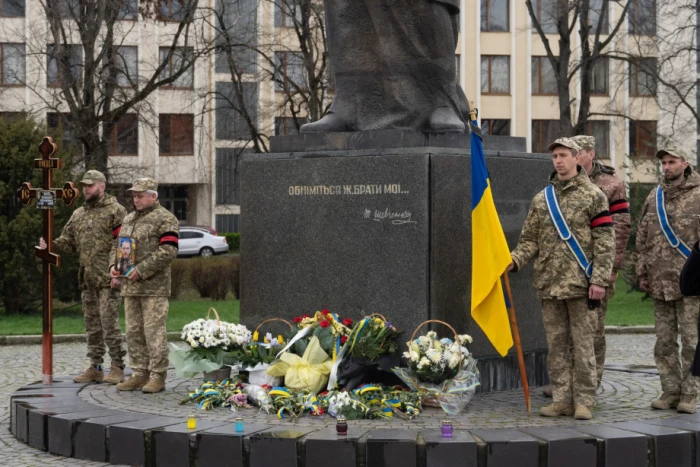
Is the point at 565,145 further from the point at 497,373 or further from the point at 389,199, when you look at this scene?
the point at 497,373

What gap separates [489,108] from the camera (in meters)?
50.7

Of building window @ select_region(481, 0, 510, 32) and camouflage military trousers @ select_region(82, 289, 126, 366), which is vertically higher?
building window @ select_region(481, 0, 510, 32)

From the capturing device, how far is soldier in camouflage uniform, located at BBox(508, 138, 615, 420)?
7.81 meters

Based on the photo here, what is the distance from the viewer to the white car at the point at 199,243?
44312 mm

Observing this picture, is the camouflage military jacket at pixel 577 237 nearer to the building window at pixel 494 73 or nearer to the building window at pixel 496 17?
the building window at pixel 496 17

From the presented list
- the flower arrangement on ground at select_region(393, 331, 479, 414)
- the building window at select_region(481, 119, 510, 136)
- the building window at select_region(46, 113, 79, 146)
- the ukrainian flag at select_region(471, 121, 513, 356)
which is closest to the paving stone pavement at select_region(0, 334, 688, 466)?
the flower arrangement on ground at select_region(393, 331, 479, 414)

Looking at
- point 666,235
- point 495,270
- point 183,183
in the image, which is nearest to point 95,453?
point 495,270

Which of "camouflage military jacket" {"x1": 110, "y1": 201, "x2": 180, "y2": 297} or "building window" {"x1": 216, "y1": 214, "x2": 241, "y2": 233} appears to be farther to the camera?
"building window" {"x1": 216, "y1": 214, "x2": 241, "y2": 233}

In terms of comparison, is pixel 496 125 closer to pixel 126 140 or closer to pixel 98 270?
pixel 126 140

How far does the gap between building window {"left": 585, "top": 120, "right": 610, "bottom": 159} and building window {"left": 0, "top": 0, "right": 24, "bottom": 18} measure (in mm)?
24440

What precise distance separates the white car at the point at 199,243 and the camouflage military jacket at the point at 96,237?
3391cm

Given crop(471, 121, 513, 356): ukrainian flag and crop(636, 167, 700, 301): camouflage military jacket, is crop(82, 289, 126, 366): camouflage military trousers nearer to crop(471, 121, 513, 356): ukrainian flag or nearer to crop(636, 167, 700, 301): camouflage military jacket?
crop(471, 121, 513, 356): ukrainian flag

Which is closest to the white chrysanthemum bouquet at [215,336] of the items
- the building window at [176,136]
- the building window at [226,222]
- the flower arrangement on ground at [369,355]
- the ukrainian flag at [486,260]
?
the flower arrangement on ground at [369,355]

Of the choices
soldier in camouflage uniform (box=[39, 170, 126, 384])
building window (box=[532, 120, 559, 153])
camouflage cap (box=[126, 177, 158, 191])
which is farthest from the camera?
building window (box=[532, 120, 559, 153])
